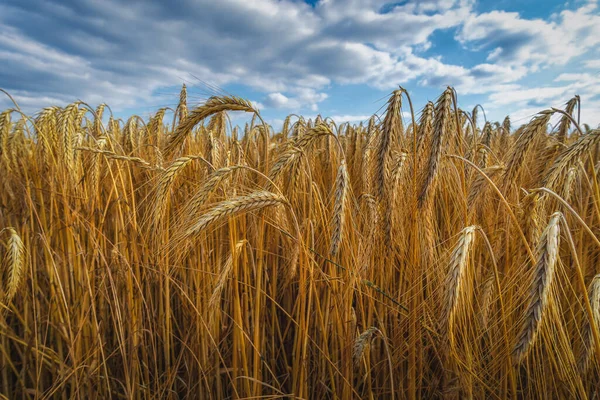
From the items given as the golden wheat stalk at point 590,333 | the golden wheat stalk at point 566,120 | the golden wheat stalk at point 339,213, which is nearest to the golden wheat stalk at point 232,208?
the golden wheat stalk at point 339,213

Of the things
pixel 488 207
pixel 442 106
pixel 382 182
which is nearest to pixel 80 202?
pixel 382 182

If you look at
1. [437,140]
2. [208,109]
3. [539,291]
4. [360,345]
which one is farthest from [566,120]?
[208,109]

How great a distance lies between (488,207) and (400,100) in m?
1.14

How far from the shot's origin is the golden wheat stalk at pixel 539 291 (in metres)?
1.00

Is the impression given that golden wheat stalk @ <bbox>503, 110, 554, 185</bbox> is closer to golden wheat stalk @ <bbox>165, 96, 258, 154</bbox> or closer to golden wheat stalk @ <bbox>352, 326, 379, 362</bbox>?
golden wheat stalk @ <bbox>352, 326, 379, 362</bbox>

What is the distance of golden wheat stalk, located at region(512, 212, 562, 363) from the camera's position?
1.00m

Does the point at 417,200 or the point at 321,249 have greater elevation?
the point at 417,200

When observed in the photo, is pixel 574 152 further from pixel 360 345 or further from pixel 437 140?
pixel 360 345

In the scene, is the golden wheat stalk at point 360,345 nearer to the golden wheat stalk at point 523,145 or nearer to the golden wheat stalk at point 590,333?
the golden wheat stalk at point 590,333

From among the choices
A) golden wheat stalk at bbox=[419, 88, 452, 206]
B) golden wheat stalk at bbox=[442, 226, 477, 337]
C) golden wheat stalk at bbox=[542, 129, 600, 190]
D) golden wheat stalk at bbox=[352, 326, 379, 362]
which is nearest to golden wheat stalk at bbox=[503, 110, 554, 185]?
golden wheat stalk at bbox=[542, 129, 600, 190]

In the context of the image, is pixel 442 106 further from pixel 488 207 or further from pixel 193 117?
pixel 193 117

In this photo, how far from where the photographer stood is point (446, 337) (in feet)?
4.13

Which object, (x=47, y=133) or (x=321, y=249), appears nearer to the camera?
(x=321, y=249)

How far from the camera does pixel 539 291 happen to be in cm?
103
